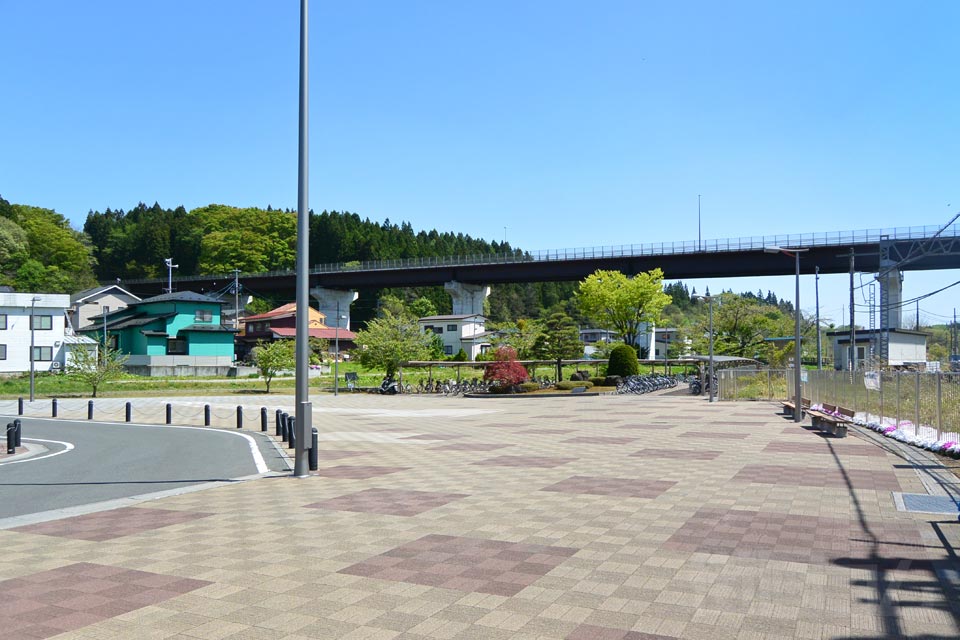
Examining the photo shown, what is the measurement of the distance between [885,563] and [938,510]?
11.4 feet

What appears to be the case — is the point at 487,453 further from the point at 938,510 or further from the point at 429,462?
the point at 938,510

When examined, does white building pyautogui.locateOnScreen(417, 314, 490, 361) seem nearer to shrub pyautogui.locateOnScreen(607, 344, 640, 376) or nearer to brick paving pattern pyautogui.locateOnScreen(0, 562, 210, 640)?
shrub pyautogui.locateOnScreen(607, 344, 640, 376)

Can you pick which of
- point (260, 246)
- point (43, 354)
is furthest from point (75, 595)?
point (260, 246)

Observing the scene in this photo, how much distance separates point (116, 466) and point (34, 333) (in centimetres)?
5380

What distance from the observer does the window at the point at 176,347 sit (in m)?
71.9

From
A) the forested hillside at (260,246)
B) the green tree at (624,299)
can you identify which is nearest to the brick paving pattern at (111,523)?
the green tree at (624,299)

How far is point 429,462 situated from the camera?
15.8 meters

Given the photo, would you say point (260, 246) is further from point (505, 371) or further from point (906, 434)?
point (906, 434)

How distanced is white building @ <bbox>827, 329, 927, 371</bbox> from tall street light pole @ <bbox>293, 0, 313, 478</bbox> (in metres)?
40.2

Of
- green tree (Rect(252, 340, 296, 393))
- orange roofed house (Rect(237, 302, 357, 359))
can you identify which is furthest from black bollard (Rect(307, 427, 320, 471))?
orange roofed house (Rect(237, 302, 357, 359))

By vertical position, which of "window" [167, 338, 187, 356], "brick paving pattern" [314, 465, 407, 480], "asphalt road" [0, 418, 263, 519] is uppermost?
"window" [167, 338, 187, 356]

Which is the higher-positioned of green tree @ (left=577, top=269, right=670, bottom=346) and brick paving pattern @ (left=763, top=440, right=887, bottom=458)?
green tree @ (left=577, top=269, right=670, bottom=346)

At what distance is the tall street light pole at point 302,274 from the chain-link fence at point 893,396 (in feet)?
44.3

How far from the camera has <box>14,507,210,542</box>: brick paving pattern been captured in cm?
908
